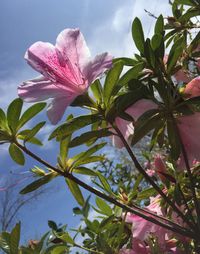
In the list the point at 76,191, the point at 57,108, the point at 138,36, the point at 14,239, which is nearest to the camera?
the point at 57,108

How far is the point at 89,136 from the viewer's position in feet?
3.12

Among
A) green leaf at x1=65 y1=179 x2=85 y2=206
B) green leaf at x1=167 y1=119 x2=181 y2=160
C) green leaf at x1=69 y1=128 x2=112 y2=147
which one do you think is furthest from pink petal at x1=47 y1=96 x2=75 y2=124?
green leaf at x1=65 y1=179 x2=85 y2=206

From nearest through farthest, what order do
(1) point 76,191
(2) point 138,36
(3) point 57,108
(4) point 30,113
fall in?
(3) point 57,108
(2) point 138,36
(4) point 30,113
(1) point 76,191

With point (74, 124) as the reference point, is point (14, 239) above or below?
below

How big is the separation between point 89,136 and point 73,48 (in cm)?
20

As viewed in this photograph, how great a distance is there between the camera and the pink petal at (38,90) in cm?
88

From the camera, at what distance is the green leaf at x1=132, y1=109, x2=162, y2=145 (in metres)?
0.88

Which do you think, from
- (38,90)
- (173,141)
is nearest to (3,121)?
(38,90)

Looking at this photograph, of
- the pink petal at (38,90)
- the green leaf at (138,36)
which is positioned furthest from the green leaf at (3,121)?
the green leaf at (138,36)

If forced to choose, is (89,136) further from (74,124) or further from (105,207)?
(105,207)

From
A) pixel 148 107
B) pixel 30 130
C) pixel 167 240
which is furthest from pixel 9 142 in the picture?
pixel 167 240

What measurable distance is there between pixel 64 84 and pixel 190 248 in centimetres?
68

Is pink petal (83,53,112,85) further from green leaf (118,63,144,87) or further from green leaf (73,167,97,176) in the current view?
green leaf (73,167,97,176)

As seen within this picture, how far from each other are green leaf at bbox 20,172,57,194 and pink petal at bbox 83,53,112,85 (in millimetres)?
325
